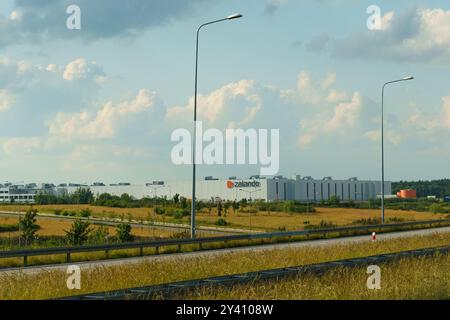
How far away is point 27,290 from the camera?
41.3 feet

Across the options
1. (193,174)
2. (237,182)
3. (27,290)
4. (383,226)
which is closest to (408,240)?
(193,174)

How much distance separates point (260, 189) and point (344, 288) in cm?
12597

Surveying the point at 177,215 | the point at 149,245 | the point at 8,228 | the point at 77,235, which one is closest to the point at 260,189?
the point at 177,215

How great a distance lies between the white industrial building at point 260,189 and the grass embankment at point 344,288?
114 meters

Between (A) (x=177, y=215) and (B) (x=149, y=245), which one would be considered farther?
(A) (x=177, y=215)

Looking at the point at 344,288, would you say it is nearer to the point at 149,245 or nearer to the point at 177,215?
the point at 149,245

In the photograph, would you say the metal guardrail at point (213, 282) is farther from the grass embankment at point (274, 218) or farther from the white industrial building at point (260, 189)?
the white industrial building at point (260, 189)

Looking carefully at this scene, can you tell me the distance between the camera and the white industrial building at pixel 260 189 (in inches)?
5458

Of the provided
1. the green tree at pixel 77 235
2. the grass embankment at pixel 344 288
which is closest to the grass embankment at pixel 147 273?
the grass embankment at pixel 344 288

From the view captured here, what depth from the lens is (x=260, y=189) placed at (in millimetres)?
138625

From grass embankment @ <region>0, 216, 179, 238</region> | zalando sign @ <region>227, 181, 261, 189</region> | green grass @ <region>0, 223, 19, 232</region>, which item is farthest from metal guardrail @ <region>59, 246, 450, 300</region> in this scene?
→ zalando sign @ <region>227, 181, 261, 189</region>

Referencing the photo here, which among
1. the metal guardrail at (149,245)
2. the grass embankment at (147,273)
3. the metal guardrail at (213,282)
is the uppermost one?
the metal guardrail at (213,282)

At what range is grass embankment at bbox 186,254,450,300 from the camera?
11.6 m
